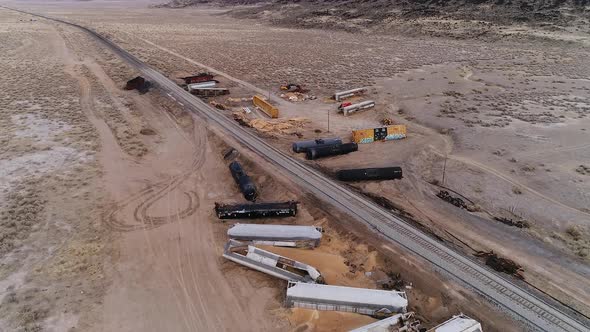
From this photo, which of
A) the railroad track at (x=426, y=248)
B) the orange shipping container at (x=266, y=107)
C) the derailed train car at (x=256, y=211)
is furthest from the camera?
the orange shipping container at (x=266, y=107)

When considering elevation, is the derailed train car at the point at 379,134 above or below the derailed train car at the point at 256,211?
above

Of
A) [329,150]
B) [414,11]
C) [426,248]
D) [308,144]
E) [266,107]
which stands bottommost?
[426,248]

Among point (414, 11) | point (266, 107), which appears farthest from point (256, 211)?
point (414, 11)

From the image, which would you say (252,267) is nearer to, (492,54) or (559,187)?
(559,187)

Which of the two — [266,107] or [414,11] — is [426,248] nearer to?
[266,107]

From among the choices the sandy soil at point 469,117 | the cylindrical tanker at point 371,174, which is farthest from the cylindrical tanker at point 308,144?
the cylindrical tanker at point 371,174

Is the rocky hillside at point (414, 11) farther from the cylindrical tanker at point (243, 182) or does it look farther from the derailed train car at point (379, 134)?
the cylindrical tanker at point (243, 182)

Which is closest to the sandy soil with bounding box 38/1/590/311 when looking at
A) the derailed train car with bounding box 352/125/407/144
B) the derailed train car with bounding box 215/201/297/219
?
the derailed train car with bounding box 352/125/407/144
